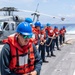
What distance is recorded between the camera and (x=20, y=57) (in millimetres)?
3881

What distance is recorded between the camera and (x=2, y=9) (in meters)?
30.2

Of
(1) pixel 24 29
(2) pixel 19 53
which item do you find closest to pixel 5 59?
(2) pixel 19 53

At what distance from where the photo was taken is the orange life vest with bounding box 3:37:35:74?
380 cm

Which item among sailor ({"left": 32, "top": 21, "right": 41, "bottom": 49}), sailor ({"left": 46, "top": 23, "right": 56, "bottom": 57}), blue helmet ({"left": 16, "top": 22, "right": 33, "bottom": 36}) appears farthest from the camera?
sailor ({"left": 46, "top": 23, "right": 56, "bottom": 57})

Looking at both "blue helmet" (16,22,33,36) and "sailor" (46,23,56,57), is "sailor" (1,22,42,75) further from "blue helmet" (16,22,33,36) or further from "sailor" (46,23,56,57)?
"sailor" (46,23,56,57)

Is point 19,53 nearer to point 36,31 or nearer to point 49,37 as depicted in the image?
point 36,31

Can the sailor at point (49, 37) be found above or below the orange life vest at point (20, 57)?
below

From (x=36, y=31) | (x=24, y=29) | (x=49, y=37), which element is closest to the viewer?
(x=24, y=29)

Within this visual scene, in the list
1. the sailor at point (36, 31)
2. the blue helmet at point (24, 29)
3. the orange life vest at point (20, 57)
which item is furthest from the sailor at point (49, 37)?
the blue helmet at point (24, 29)

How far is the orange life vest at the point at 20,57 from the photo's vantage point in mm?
3805

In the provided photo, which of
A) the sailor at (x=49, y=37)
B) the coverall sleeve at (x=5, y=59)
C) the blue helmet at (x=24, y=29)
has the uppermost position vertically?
the blue helmet at (x=24, y=29)

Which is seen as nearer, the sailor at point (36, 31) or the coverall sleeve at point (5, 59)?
the coverall sleeve at point (5, 59)

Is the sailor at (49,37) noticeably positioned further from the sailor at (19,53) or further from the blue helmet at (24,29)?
the blue helmet at (24,29)

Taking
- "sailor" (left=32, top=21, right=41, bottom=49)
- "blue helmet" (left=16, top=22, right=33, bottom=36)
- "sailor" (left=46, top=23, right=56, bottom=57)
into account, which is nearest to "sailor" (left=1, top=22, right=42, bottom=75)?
"blue helmet" (left=16, top=22, right=33, bottom=36)
